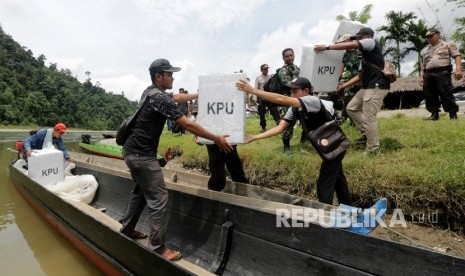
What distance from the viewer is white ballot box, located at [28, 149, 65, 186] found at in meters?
6.21

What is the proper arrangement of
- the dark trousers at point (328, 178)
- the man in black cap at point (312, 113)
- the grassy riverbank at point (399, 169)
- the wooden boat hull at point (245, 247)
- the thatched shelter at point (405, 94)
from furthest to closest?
the thatched shelter at point (405, 94), the grassy riverbank at point (399, 169), the dark trousers at point (328, 178), the man in black cap at point (312, 113), the wooden boat hull at point (245, 247)

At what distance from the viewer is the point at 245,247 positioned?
3111 mm

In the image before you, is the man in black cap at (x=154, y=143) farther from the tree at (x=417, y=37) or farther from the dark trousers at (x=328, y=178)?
the tree at (x=417, y=37)

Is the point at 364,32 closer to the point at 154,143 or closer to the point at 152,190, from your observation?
the point at 154,143

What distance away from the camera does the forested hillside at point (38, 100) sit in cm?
4797

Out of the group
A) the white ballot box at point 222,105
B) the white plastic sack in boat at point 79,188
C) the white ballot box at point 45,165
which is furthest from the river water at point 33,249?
the white ballot box at point 222,105

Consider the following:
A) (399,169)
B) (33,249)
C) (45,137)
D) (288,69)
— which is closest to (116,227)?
(33,249)

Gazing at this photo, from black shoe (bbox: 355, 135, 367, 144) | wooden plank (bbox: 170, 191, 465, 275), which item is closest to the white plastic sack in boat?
wooden plank (bbox: 170, 191, 465, 275)

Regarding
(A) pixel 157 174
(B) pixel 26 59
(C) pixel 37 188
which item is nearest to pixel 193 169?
(C) pixel 37 188

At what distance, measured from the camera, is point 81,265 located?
446 cm

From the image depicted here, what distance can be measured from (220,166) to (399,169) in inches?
91.1

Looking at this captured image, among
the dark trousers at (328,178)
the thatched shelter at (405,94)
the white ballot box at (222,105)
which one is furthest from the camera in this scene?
the thatched shelter at (405,94)

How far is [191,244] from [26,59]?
80.4 metres

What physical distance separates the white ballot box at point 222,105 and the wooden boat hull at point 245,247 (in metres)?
0.77
